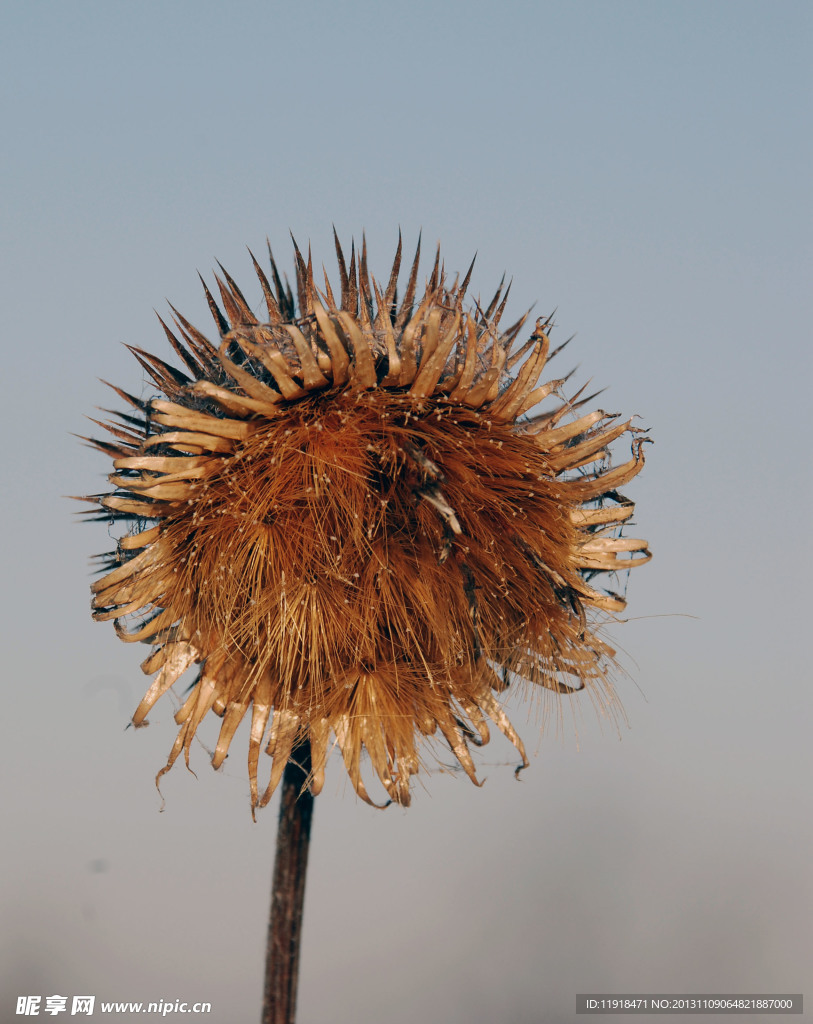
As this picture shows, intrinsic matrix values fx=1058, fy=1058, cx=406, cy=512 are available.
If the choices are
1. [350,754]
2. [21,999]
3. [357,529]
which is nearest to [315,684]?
[350,754]

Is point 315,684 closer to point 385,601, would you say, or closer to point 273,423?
point 385,601

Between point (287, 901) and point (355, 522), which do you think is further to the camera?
point (287, 901)

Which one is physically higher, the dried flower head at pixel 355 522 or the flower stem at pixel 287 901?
the dried flower head at pixel 355 522

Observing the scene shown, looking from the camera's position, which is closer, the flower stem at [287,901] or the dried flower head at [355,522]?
the dried flower head at [355,522]

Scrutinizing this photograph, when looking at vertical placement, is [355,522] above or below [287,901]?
above

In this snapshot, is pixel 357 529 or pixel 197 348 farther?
pixel 197 348
